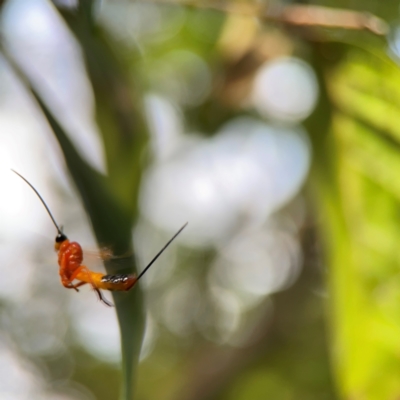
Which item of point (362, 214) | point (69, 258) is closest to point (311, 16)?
point (362, 214)

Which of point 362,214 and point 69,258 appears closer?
point 69,258

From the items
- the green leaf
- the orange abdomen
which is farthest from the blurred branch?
the orange abdomen

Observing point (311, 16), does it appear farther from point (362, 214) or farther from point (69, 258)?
point (69, 258)

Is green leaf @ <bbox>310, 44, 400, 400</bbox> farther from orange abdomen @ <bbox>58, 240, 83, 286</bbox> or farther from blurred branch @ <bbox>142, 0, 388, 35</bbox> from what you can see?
orange abdomen @ <bbox>58, 240, 83, 286</bbox>

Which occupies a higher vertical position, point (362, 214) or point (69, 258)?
point (69, 258)

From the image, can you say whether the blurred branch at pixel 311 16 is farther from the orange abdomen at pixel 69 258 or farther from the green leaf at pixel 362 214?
the orange abdomen at pixel 69 258

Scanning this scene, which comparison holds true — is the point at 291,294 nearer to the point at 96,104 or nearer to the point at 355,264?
the point at 355,264

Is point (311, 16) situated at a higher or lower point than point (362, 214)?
higher

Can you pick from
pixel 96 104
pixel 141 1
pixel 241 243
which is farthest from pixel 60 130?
pixel 241 243
